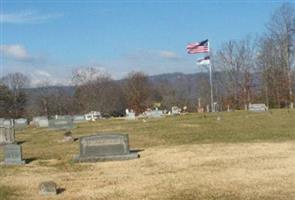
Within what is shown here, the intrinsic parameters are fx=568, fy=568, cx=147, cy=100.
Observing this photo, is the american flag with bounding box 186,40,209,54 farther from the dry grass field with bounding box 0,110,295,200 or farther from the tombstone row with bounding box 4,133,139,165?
the tombstone row with bounding box 4,133,139,165

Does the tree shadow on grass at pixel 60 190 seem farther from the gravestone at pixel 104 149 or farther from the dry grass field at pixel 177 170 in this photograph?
the gravestone at pixel 104 149

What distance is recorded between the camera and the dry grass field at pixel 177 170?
13.3 meters

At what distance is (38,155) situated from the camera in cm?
2330

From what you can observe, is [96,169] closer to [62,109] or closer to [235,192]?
[235,192]

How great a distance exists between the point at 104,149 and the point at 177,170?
4.63 meters

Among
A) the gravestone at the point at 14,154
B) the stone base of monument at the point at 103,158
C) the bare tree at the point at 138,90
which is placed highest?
the bare tree at the point at 138,90

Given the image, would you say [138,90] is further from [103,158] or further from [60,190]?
[60,190]

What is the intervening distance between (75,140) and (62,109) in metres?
67.8

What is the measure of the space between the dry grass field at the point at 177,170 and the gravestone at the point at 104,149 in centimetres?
64

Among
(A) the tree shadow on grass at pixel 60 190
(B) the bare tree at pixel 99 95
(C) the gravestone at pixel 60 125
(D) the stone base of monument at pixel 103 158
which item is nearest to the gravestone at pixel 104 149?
(D) the stone base of monument at pixel 103 158

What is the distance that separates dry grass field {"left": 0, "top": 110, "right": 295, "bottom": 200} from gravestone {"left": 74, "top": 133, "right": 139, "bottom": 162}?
636mm

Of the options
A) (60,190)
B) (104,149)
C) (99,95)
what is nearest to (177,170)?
(60,190)

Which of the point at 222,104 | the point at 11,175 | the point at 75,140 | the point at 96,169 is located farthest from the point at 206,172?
the point at 222,104

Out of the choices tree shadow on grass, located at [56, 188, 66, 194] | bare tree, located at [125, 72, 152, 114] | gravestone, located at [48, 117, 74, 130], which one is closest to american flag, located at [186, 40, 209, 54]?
gravestone, located at [48, 117, 74, 130]
